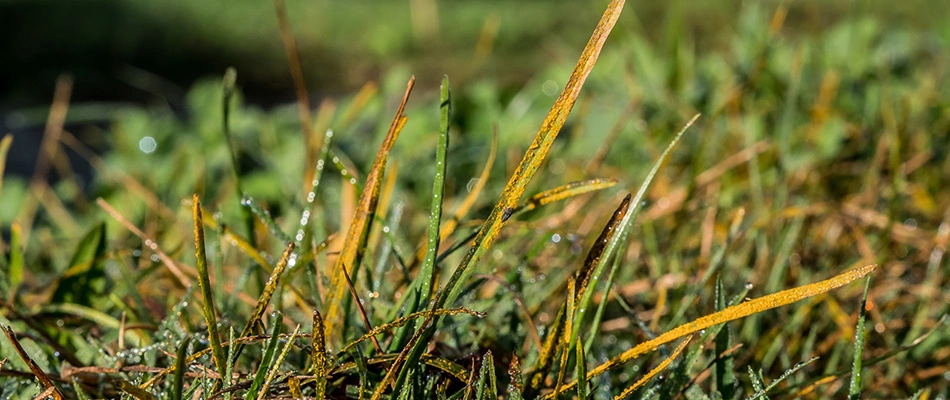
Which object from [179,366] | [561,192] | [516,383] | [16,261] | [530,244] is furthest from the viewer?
[530,244]

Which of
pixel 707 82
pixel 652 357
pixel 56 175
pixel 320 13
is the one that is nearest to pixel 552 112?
pixel 652 357

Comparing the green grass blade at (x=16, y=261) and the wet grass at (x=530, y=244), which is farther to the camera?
the green grass blade at (x=16, y=261)

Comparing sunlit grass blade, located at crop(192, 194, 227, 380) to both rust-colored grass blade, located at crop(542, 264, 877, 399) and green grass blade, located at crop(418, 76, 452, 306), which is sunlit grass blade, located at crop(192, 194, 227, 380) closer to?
green grass blade, located at crop(418, 76, 452, 306)

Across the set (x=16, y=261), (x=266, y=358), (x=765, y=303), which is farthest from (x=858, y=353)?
(x=16, y=261)

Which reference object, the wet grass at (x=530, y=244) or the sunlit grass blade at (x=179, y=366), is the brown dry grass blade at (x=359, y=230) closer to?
the wet grass at (x=530, y=244)

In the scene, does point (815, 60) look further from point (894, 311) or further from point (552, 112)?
point (552, 112)

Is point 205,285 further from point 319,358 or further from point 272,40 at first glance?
point 272,40

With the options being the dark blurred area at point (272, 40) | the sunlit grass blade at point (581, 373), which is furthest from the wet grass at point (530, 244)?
the dark blurred area at point (272, 40)
